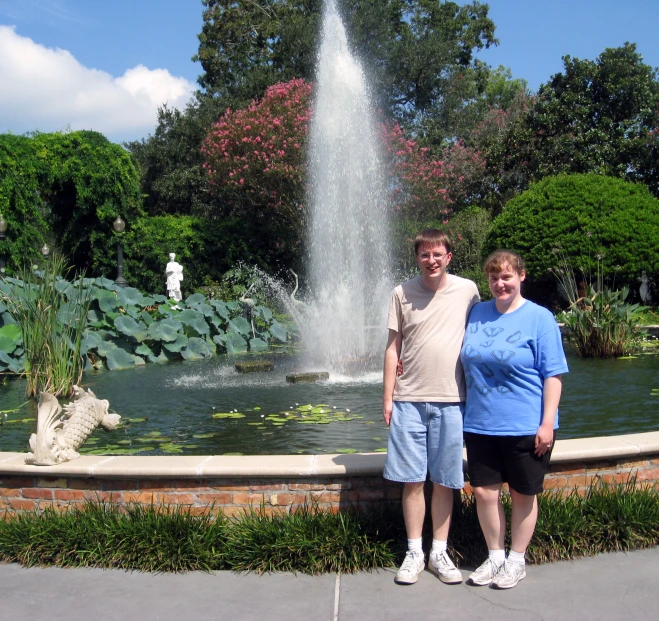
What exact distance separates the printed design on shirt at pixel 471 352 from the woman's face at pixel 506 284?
0.78ft

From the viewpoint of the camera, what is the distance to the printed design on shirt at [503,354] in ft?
9.57

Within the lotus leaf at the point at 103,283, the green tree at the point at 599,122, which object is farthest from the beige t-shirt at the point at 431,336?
the green tree at the point at 599,122

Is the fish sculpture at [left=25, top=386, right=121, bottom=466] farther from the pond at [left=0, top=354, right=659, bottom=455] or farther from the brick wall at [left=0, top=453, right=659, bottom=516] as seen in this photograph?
the pond at [left=0, top=354, right=659, bottom=455]

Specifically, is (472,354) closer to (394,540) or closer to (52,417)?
(394,540)

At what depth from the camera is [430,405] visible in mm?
3072

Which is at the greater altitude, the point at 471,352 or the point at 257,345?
the point at 471,352

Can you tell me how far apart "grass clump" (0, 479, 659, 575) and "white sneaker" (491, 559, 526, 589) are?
244 mm

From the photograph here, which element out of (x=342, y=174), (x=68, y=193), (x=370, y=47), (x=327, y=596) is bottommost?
(x=327, y=596)

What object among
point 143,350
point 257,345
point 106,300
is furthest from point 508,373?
point 257,345

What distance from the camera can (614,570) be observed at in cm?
309

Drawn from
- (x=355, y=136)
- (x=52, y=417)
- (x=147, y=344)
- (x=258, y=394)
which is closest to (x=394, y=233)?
(x=355, y=136)

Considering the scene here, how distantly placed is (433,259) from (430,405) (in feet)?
2.07

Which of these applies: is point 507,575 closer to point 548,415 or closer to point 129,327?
point 548,415

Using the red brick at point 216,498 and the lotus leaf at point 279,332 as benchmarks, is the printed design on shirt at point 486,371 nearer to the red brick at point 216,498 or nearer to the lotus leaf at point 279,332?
the red brick at point 216,498
